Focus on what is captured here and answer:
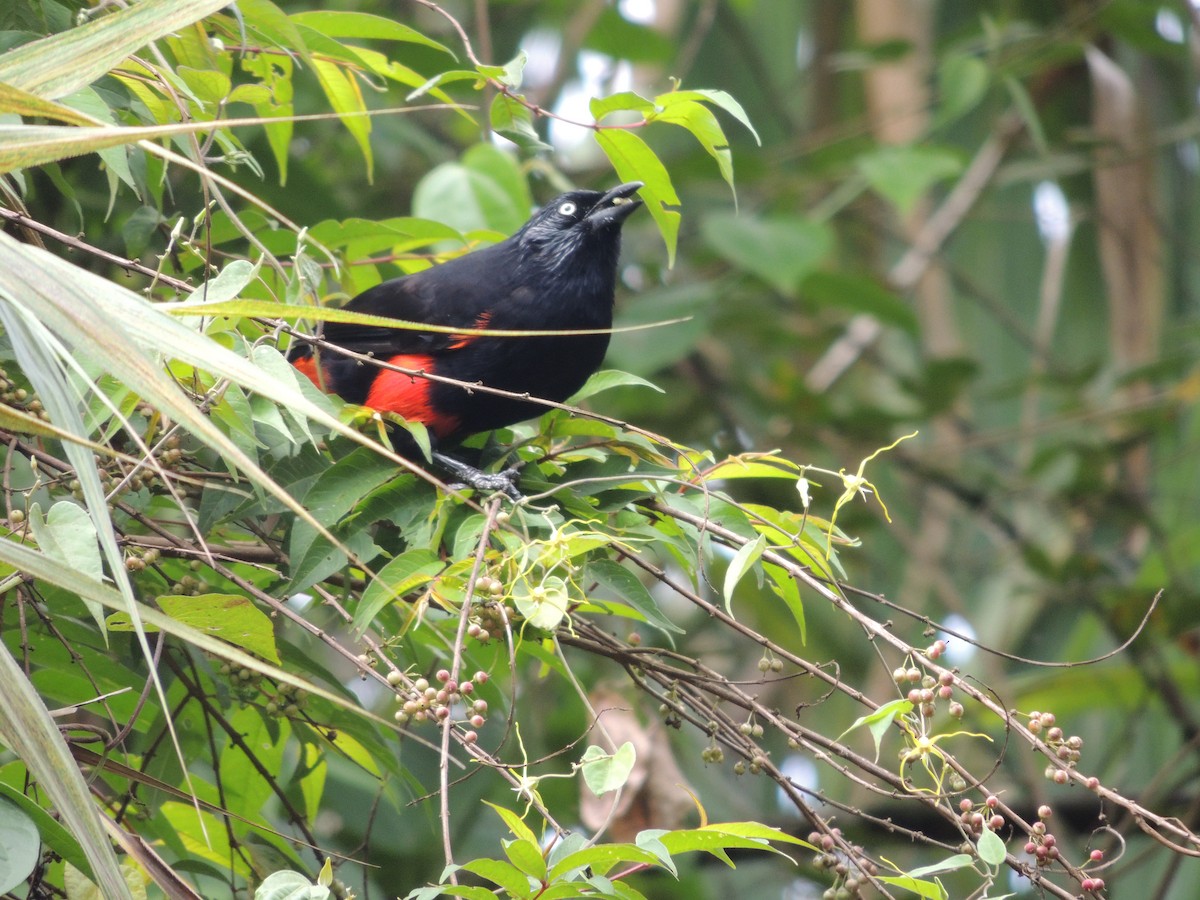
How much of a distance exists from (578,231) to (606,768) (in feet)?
6.62

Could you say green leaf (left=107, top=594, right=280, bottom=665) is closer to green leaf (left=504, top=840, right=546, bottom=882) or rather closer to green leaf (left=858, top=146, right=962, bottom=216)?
green leaf (left=504, top=840, right=546, bottom=882)

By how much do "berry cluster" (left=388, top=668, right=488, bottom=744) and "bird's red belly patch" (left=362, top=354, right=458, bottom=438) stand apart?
1.31m

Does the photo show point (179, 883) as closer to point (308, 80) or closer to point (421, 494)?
point (421, 494)

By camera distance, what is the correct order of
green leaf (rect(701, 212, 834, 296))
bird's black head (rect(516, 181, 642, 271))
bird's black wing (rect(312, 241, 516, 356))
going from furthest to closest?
1. green leaf (rect(701, 212, 834, 296))
2. bird's black head (rect(516, 181, 642, 271))
3. bird's black wing (rect(312, 241, 516, 356))

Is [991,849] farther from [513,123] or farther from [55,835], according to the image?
[513,123]

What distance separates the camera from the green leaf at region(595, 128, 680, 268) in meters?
2.12

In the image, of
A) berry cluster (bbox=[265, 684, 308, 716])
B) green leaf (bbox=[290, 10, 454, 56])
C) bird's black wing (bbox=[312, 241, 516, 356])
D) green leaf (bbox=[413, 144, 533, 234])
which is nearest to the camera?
berry cluster (bbox=[265, 684, 308, 716])

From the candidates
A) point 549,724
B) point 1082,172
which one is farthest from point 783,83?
point 549,724

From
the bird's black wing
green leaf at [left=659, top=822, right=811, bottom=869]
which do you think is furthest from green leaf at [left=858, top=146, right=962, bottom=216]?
green leaf at [left=659, top=822, right=811, bottom=869]

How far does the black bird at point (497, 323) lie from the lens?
2865 millimetres

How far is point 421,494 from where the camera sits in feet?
6.64

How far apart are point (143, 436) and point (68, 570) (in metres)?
0.62

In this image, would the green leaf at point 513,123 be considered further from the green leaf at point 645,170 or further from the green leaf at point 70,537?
the green leaf at point 70,537

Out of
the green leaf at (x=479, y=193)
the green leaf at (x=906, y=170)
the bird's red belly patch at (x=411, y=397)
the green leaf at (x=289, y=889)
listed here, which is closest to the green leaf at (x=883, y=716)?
the green leaf at (x=289, y=889)
